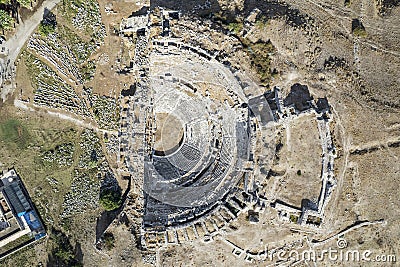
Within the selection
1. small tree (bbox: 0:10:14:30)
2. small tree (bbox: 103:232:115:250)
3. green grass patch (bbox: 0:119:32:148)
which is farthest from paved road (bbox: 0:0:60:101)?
small tree (bbox: 103:232:115:250)

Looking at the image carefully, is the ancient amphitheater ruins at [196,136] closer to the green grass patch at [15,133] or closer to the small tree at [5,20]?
the green grass patch at [15,133]

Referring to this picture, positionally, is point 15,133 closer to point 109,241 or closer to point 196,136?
point 109,241

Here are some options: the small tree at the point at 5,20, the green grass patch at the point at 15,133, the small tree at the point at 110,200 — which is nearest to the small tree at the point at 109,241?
the small tree at the point at 110,200

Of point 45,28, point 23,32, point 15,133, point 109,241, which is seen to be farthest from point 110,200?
point 23,32

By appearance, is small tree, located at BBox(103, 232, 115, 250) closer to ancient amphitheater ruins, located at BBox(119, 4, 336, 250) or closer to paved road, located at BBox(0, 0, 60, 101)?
ancient amphitheater ruins, located at BBox(119, 4, 336, 250)

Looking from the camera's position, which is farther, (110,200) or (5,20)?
(5,20)

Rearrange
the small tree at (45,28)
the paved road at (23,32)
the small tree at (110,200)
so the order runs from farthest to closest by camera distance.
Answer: the paved road at (23,32) < the small tree at (45,28) < the small tree at (110,200)

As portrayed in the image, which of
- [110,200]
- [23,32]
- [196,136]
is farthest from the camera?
[23,32]

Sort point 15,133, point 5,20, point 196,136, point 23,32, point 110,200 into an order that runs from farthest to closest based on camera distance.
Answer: point 23,32 → point 15,133 → point 5,20 → point 196,136 → point 110,200

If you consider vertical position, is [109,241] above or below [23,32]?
below
